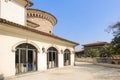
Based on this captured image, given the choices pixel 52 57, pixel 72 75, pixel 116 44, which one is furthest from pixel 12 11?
pixel 116 44

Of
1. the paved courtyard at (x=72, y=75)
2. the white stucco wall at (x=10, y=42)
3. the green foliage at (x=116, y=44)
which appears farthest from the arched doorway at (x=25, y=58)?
the green foliage at (x=116, y=44)

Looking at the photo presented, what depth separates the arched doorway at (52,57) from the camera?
21234mm

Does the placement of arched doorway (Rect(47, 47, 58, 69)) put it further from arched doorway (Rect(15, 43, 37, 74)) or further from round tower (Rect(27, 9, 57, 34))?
round tower (Rect(27, 9, 57, 34))

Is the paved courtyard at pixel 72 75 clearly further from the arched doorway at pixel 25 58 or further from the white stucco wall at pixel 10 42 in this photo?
the white stucco wall at pixel 10 42

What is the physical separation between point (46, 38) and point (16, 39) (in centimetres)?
529

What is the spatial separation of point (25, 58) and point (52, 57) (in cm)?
642

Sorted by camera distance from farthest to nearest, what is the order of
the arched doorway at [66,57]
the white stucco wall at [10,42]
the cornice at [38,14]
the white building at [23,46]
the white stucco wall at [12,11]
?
the cornice at [38,14] < the arched doorway at [66,57] < the white stucco wall at [12,11] < the white building at [23,46] < the white stucco wall at [10,42]

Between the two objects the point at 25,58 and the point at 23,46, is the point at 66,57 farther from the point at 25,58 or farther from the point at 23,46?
the point at 23,46

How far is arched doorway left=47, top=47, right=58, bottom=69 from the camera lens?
21234 mm

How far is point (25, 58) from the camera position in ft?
54.2

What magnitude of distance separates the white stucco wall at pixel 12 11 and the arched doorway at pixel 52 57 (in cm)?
486

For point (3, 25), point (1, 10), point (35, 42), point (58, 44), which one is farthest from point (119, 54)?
point (3, 25)

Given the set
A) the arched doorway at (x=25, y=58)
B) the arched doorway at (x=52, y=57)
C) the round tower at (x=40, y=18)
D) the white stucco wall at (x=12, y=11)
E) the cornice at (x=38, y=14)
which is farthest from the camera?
the round tower at (x=40, y=18)

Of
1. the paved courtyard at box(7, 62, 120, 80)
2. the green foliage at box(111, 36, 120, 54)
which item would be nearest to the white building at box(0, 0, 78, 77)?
the paved courtyard at box(7, 62, 120, 80)
